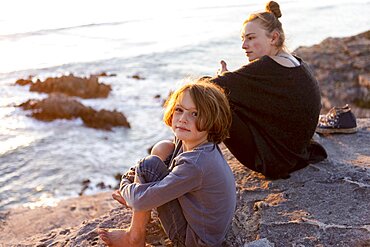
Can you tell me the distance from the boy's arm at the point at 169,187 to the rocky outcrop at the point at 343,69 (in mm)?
7374

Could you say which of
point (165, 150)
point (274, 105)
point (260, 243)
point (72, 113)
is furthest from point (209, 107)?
point (72, 113)

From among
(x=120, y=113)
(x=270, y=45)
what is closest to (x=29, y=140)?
(x=120, y=113)

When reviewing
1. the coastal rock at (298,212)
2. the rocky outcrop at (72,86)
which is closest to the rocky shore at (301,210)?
the coastal rock at (298,212)

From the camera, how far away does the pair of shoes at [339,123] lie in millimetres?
5117

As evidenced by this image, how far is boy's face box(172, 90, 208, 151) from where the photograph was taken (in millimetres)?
2758

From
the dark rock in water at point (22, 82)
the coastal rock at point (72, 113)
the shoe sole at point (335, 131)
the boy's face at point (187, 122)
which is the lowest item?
the coastal rock at point (72, 113)

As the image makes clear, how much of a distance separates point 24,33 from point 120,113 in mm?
12383

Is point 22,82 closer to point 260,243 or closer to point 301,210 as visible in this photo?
point 301,210

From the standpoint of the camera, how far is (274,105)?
3660mm

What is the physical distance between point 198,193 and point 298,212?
1.03 meters

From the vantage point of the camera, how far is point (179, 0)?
3547cm

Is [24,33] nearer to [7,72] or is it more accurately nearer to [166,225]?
[7,72]

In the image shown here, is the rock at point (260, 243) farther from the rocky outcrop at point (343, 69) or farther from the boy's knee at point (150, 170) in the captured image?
the rocky outcrop at point (343, 69)

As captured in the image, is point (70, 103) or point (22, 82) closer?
point (70, 103)
